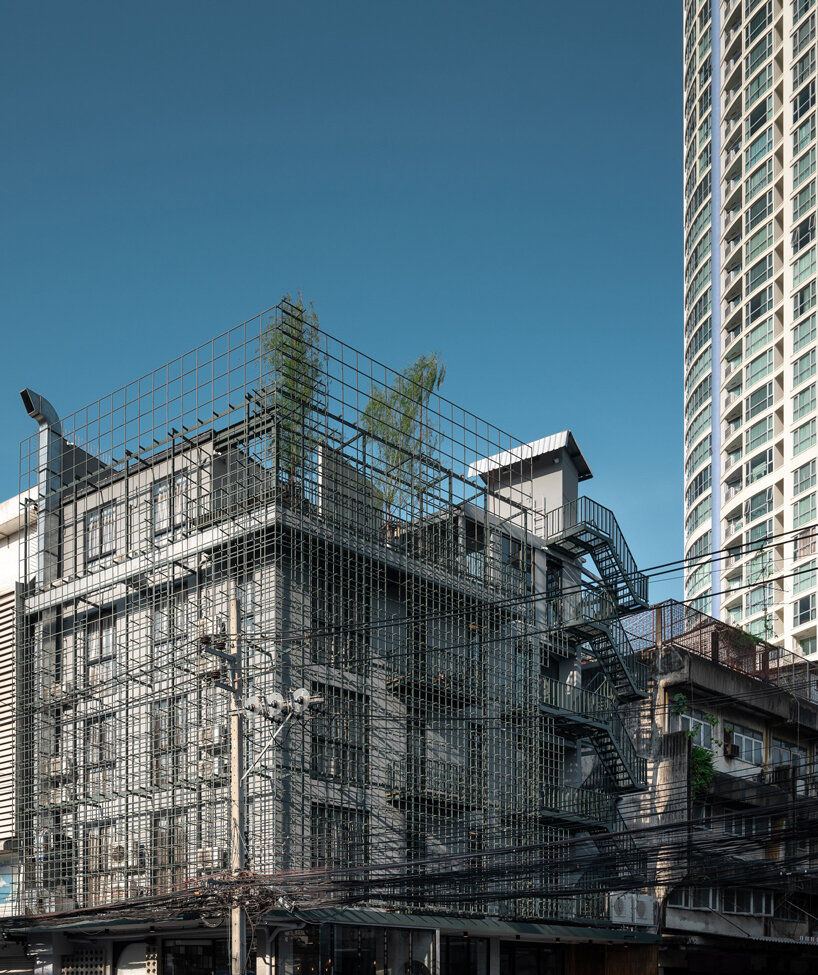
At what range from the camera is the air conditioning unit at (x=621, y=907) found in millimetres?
38125

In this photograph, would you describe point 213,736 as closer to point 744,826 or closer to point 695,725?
point 695,725

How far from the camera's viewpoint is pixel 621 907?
3822 cm

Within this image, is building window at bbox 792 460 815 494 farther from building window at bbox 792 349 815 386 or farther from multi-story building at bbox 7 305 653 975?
multi-story building at bbox 7 305 653 975

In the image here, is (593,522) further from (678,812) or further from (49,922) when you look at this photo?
(49,922)

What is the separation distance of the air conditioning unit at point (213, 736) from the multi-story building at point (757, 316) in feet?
159

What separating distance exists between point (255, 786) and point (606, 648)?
49.4ft

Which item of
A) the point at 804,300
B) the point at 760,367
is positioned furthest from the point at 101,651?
the point at 760,367

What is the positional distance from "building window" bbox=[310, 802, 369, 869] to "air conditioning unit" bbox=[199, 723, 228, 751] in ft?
9.24

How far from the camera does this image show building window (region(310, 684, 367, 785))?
31156 mm

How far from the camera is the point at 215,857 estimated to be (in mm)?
31125

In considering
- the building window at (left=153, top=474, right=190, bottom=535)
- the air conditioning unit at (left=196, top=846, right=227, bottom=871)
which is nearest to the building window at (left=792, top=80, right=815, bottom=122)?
the building window at (left=153, top=474, right=190, bottom=535)

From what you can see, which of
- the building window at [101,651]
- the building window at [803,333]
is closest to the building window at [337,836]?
the building window at [101,651]

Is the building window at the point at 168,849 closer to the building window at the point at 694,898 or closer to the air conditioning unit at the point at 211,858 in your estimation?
the air conditioning unit at the point at 211,858

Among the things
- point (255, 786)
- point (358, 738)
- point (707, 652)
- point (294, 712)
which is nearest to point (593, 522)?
point (707, 652)
